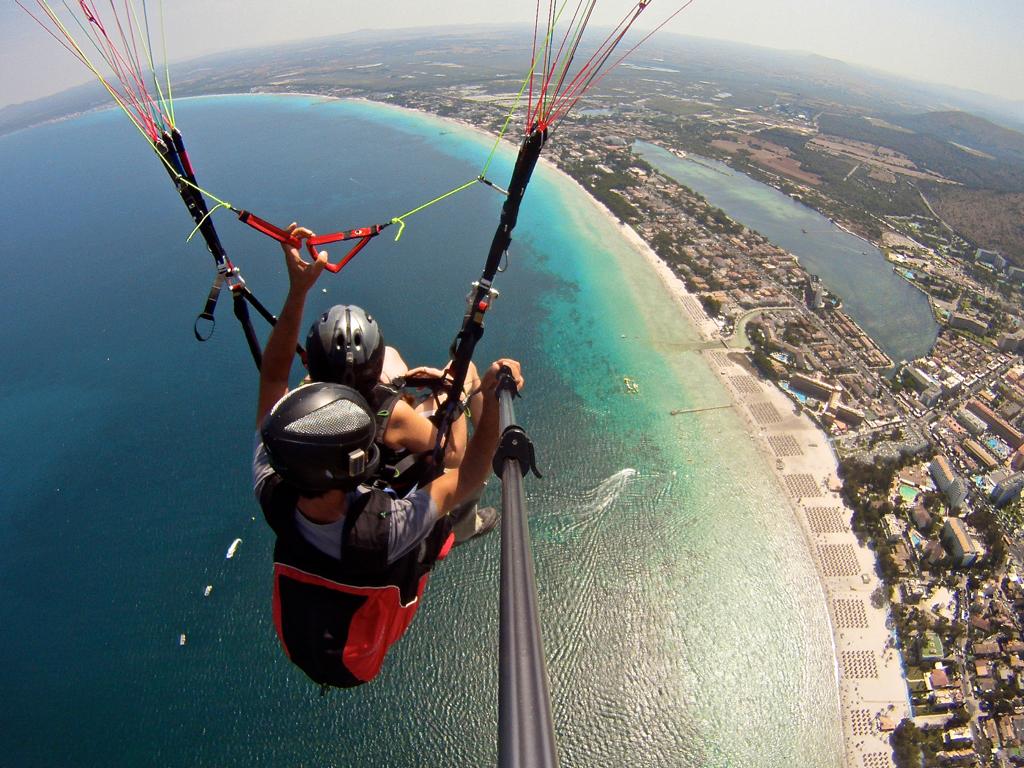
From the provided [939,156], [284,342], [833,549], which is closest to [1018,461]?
[833,549]

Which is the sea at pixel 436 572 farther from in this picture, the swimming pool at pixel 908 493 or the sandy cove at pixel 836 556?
the swimming pool at pixel 908 493

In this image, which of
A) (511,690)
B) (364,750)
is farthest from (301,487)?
(364,750)

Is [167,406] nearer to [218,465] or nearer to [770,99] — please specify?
[218,465]

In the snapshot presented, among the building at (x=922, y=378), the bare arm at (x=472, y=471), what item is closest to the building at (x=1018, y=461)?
the building at (x=922, y=378)

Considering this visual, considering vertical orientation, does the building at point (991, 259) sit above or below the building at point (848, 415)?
above

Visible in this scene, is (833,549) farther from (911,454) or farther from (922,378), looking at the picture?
(922,378)

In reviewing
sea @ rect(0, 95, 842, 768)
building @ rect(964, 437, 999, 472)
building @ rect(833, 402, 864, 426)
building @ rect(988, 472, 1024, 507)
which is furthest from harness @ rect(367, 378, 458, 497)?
building @ rect(964, 437, 999, 472)
